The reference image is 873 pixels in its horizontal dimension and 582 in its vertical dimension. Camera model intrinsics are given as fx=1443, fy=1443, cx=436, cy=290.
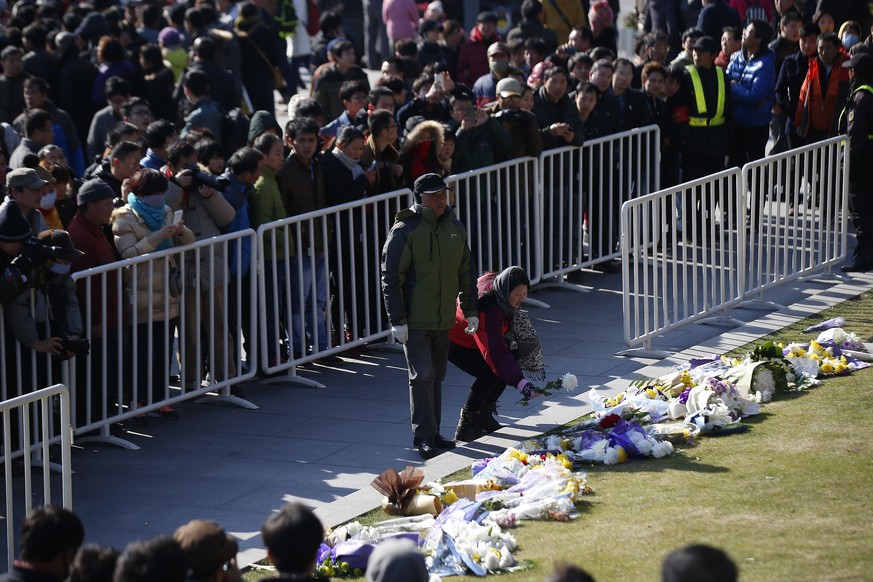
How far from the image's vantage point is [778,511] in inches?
308

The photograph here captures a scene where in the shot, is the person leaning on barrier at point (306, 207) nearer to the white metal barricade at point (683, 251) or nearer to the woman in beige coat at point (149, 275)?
the woman in beige coat at point (149, 275)

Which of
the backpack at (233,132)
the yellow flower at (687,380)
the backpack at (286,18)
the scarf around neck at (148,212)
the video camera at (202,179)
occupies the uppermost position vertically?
the backpack at (286,18)

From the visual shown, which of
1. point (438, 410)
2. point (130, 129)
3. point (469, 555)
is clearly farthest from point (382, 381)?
point (469, 555)

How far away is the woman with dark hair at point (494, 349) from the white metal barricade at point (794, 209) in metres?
3.54

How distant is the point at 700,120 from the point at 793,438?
6.55 meters

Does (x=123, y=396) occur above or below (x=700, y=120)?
below

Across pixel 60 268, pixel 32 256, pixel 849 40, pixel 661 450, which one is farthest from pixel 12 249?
pixel 849 40

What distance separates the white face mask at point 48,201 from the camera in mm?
10133

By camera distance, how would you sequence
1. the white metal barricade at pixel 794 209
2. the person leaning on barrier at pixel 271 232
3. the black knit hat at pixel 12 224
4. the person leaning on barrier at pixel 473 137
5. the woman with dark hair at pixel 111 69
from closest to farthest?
1. the black knit hat at pixel 12 224
2. the person leaning on barrier at pixel 271 232
3. the white metal barricade at pixel 794 209
4. the person leaning on barrier at pixel 473 137
5. the woman with dark hair at pixel 111 69

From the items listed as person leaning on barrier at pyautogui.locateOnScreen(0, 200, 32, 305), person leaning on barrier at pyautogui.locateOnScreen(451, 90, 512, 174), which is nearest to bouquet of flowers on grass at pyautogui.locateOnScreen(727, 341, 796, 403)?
person leaning on barrier at pyautogui.locateOnScreen(451, 90, 512, 174)

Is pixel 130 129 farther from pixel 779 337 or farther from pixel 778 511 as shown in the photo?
pixel 778 511

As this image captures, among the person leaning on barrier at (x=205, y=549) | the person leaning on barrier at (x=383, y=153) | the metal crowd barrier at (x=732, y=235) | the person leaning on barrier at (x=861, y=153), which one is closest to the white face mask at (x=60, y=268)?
the person leaning on barrier at (x=383, y=153)

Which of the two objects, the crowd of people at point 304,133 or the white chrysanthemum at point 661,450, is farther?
the crowd of people at point 304,133

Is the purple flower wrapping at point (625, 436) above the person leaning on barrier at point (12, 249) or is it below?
below
